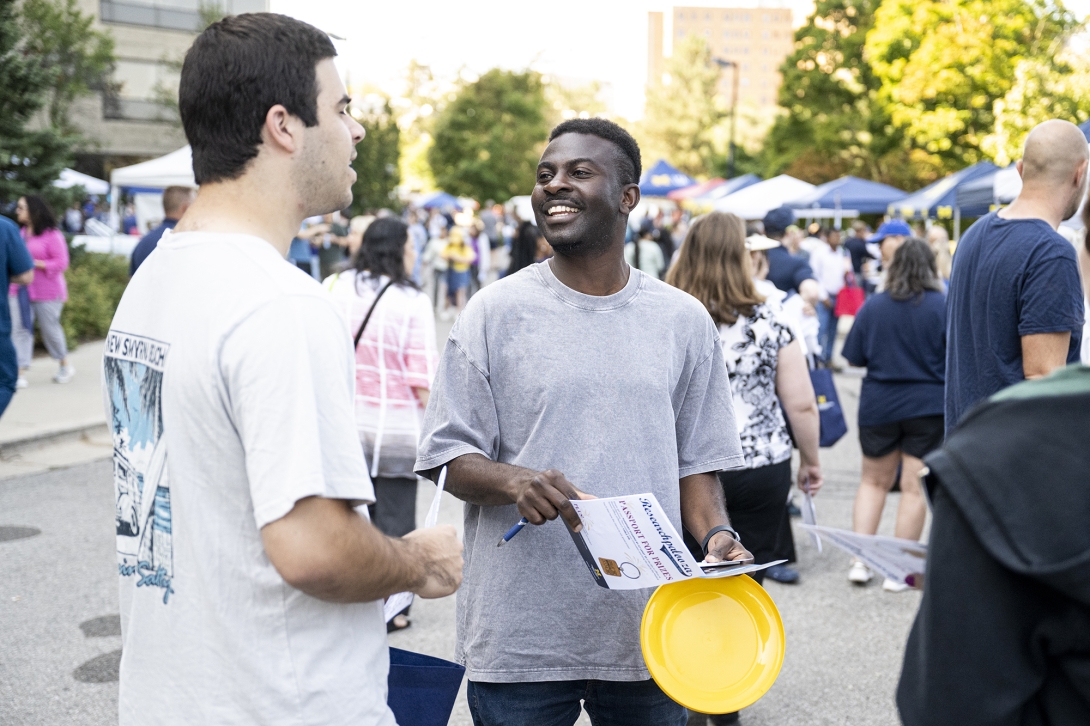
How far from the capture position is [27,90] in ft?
48.6

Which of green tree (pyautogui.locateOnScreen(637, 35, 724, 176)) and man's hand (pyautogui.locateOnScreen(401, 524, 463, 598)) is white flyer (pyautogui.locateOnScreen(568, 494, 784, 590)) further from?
green tree (pyautogui.locateOnScreen(637, 35, 724, 176))

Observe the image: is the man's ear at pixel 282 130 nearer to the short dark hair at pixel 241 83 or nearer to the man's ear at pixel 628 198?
the short dark hair at pixel 241 83

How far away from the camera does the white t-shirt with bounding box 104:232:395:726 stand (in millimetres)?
1497

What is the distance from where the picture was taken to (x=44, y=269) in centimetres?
1145

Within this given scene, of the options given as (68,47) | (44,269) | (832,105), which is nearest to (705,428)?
(44,269)

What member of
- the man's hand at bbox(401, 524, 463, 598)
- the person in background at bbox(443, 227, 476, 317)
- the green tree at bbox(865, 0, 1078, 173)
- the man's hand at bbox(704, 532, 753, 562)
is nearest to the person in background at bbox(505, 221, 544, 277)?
the man's hand at bbox(704, 532, 753, 562)

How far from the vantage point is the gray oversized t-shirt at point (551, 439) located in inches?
92.7

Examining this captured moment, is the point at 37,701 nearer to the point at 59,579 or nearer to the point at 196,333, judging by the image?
the point at 59,579

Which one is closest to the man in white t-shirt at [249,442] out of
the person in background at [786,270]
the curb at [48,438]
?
the person in background at [786,270]

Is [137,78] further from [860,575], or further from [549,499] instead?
[549,499]

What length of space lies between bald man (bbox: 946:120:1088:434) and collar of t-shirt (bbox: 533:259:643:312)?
167 centimetres

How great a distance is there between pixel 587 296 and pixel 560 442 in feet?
1.21

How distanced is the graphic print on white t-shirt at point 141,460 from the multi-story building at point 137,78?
4567 cm

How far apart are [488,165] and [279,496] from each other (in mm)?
50151
